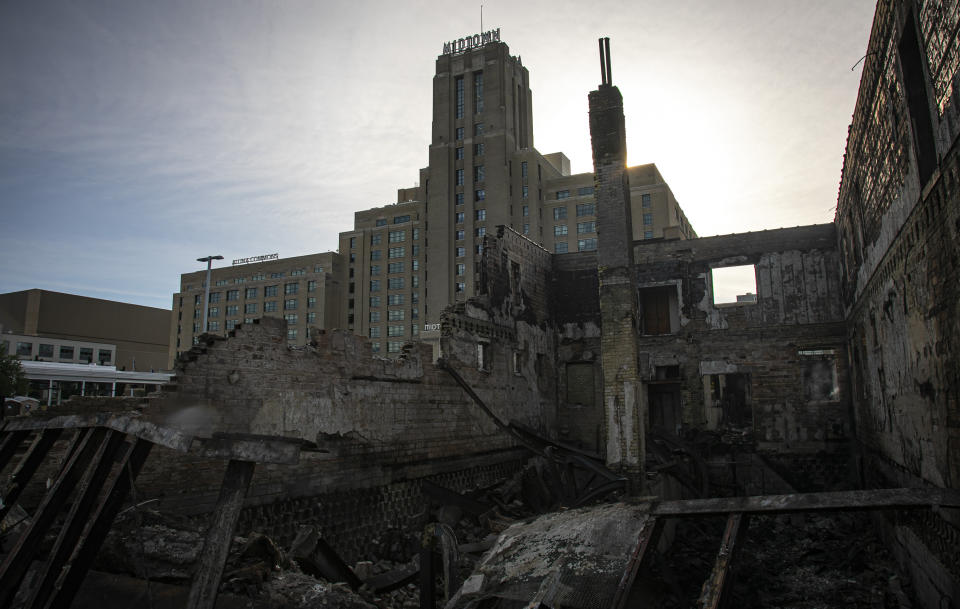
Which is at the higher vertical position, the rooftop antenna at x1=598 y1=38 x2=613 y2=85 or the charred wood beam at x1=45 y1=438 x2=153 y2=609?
the rooftop antenna at x1=598 y1=38 x2=613 y2=85

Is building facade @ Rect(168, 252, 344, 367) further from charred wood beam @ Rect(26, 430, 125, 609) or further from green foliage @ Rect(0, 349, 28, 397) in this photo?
charred wood beam @ Rect(26, 430, 125, 609)

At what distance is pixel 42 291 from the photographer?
5603 centimetres

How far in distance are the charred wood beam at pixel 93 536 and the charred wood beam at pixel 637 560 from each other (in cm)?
349

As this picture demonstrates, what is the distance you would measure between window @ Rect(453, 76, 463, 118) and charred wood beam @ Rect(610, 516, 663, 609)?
55263 mm

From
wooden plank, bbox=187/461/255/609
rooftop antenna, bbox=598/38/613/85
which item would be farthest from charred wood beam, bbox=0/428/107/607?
rooftop antenna, bbox=598/38/613/85

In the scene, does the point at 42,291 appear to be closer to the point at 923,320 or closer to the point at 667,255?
the point at 667,255

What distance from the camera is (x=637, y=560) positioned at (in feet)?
16.4

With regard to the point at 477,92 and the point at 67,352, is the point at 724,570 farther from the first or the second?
the point at 67,352

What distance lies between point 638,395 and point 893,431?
4.82m

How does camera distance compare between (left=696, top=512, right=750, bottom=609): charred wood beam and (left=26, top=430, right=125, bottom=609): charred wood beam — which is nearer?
(left=26, top=430, right=125, bottom=609): charred wood beam

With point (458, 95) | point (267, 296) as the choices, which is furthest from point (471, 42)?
point (267, 296)

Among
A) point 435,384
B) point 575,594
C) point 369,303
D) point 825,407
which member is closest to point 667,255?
point 825,407

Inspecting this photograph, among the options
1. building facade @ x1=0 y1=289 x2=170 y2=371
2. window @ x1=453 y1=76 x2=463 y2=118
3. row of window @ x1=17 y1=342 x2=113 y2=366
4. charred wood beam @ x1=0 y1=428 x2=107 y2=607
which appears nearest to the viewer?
charred wood beam @ x1=0 y1=428 x2=107 y2=607

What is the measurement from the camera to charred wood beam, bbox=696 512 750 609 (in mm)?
4359
